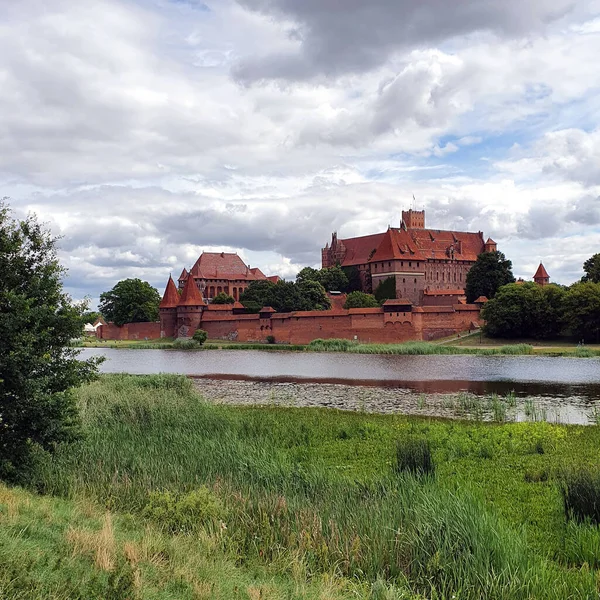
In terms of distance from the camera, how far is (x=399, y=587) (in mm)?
3973

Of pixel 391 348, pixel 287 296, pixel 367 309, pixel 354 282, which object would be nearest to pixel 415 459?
pixel 391 348

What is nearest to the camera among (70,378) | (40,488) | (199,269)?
(40,488)

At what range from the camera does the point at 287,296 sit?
50.2 m

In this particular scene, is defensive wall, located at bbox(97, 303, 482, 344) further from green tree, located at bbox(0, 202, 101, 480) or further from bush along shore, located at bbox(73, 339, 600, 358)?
green tree, located at bbox(0, 202, 101, 480)

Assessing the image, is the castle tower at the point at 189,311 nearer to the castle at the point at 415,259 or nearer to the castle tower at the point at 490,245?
the castle at the point at 415,259

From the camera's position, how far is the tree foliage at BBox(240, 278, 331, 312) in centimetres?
4993

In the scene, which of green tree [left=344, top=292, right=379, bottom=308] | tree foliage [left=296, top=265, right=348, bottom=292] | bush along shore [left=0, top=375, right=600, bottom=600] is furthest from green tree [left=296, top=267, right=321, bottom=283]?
bush along shore [left=0, top=375, right=600, bottom=600]

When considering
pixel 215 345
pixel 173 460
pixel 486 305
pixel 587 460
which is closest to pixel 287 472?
pixel 173 460

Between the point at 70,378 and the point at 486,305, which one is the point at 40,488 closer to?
the point at 70,378

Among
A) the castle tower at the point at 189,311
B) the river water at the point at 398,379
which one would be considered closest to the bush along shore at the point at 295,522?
the river water at the point at 398,379

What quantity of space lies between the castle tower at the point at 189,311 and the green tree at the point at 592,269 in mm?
26846

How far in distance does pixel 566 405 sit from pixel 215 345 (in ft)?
104

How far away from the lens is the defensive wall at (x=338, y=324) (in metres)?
41.0

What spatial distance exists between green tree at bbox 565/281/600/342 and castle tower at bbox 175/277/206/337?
26.5 metres
